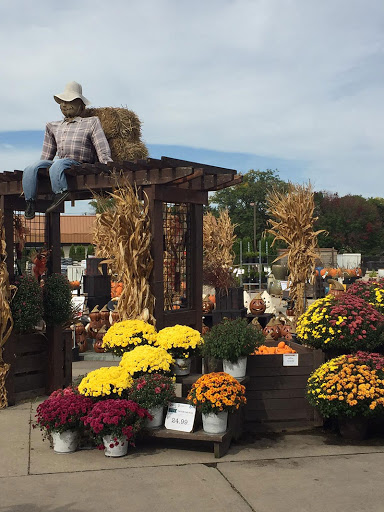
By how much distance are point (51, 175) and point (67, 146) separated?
0.71 meters

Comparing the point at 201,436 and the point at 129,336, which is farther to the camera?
the point at 129,336

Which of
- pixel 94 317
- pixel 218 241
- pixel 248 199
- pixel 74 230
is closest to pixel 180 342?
pixel 94 317

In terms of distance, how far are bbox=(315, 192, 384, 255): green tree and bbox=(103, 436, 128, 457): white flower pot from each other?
159 feet

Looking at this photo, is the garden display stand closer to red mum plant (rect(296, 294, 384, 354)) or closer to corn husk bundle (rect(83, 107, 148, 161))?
red mum plant (rect(296, 294, 384, 354))

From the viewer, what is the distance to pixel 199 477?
16.2 ft

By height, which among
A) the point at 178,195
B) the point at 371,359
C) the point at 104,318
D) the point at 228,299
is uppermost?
the point at 178,195

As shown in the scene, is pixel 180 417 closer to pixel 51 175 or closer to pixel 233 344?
pixel 233 344

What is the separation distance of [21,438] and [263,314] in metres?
7.90

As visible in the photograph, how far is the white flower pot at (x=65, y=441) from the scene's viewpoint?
5.59 meters

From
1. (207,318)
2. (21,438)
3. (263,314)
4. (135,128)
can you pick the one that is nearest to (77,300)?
(207,318)

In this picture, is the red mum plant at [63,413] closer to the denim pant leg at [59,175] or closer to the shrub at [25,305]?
the shrub at [25,305]

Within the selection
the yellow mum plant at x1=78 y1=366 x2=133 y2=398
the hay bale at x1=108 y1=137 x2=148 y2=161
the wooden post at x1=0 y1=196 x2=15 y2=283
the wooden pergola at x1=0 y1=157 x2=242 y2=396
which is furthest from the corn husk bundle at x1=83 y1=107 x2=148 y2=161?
the yellow mum plant at x1=78 y1=366 x2=133 y2=398

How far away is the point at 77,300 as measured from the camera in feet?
45.7

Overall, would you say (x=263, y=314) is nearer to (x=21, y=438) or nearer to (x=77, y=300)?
(x=77, y=300)
